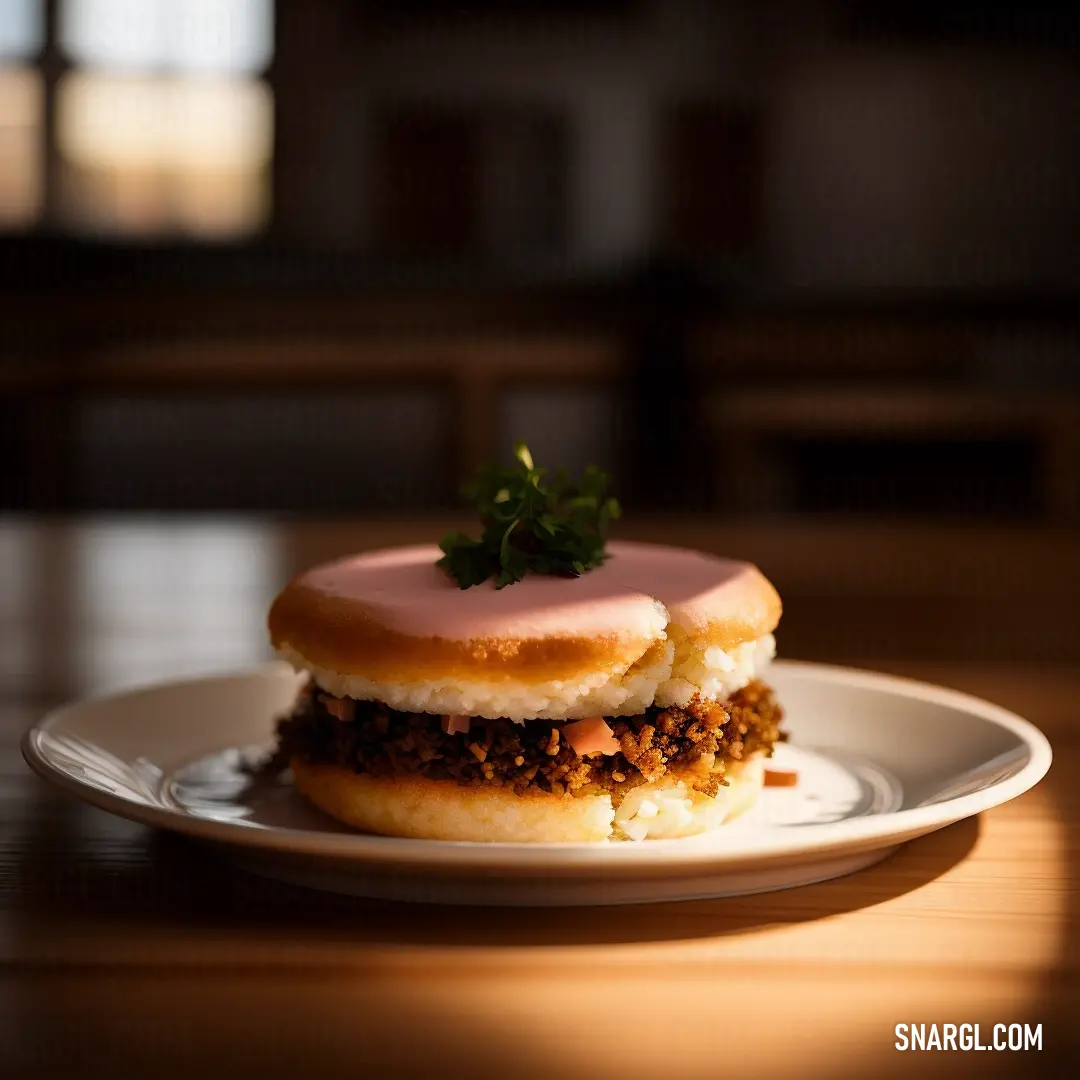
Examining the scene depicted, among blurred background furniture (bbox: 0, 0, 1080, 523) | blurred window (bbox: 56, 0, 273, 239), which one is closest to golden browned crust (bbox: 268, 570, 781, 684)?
blurred background furniture (bbox: 0, 0, 1080, 523)

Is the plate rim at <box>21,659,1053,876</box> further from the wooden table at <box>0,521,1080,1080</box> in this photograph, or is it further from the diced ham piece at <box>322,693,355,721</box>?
the diced ham piece at <box>322,693,355,721</box>

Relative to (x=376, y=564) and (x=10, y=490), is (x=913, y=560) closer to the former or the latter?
(x=376, y=564)

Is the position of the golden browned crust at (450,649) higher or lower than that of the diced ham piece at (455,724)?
higher

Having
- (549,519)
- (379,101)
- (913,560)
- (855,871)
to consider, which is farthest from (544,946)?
(379,101)

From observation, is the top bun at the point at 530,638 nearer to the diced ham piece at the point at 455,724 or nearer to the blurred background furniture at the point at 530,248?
the diced ham piece at the point at 455,724

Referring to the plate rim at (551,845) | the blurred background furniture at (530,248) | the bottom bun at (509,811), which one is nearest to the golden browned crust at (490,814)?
the bottom bun at (509,811)

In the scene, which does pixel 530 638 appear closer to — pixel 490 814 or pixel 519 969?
pixel 490 814

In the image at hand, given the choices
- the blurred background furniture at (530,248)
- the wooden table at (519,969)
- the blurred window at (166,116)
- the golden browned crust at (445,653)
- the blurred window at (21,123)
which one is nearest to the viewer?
the wooden table at (519,969)
